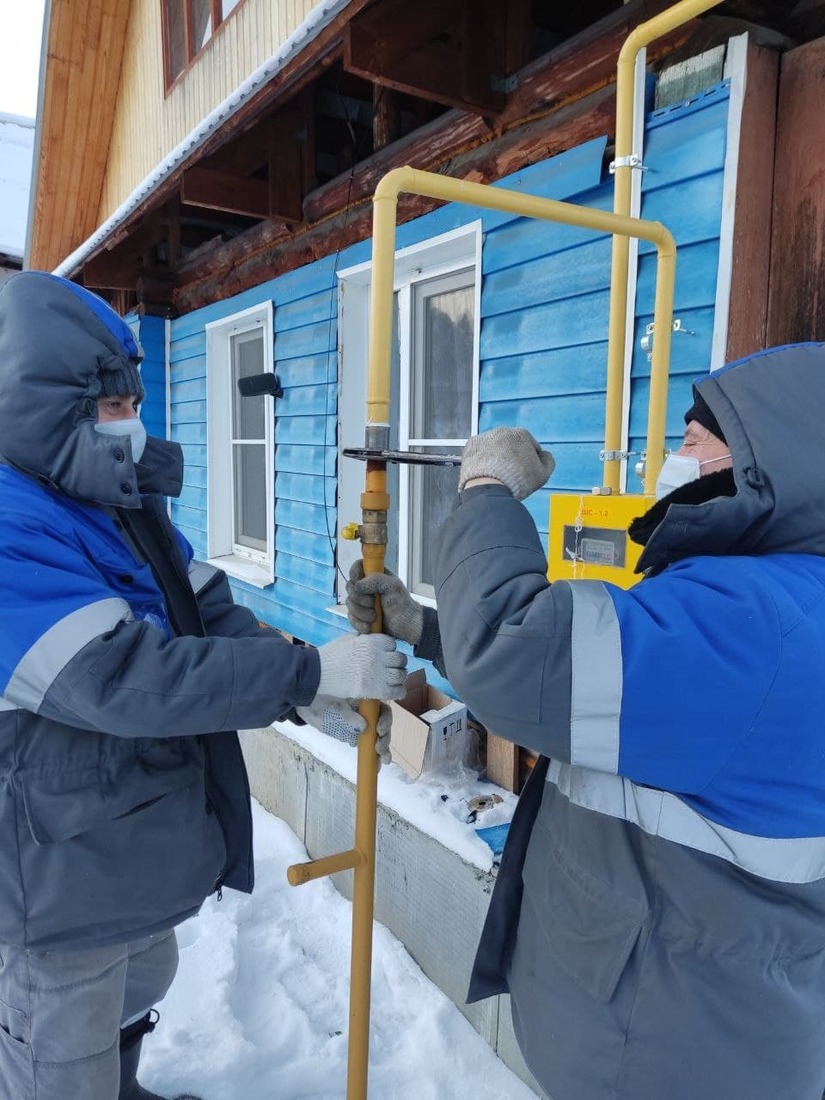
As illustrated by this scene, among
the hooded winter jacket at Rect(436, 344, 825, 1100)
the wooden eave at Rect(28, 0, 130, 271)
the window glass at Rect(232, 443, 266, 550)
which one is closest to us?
the hooded winter jacket at Rect(436, 344, 825, 1100)

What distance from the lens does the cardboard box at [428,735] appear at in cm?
277

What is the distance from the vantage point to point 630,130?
6.43ft

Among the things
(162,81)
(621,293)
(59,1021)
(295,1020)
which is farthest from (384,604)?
(162,81)

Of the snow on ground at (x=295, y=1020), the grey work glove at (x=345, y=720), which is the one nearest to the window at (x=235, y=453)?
the snow on ground at (x=295, y=1020)

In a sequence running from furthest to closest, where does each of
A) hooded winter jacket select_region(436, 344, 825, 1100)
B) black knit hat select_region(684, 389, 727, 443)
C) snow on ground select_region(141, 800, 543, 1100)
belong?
snow on ground select_region(141, 800, 543, 1100), black knit hat select_region(684, 389, 727, 443), hooded winter jacket select_region(436, 344, 825, 1100)

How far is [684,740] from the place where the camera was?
2.86ft

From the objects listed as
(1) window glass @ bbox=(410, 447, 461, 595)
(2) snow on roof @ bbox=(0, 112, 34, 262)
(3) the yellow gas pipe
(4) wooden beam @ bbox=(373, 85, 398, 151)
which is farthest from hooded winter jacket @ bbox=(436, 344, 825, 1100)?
(2) snow on roof @ bbox=(0, 112, 34, 262)

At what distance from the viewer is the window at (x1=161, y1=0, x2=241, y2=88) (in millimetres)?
4047

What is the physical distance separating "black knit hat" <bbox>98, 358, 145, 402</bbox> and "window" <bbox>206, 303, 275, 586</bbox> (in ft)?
10.9

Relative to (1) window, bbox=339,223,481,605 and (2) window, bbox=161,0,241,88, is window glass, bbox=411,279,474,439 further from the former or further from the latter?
(2) window, bbox=161,0,241,88

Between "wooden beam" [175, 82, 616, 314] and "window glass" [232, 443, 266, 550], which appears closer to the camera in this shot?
"wooden beam" [175, 82, 616, 314]

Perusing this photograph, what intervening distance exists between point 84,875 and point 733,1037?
112 centimetres

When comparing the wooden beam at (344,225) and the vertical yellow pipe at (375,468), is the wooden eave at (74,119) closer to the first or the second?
the wooden beam at (344,225)

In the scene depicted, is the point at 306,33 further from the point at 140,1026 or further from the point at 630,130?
the point at 140,1026
